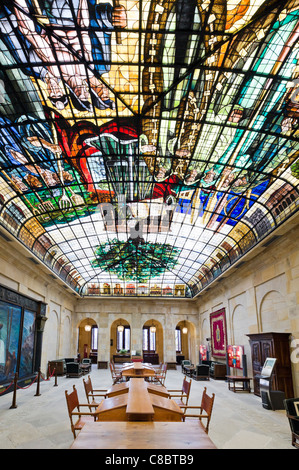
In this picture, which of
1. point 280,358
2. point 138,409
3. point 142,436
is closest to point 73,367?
point 280,358

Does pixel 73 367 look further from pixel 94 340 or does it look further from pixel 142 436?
pixel 142 436

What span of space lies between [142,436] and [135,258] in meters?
24.2

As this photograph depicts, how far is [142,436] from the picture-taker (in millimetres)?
4184

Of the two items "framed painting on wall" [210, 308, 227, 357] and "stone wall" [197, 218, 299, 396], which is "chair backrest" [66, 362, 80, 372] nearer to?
"framed painting on wall" [210, 308, 227, 357]

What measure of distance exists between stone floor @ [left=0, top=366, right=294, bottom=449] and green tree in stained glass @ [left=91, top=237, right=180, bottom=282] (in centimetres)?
1199

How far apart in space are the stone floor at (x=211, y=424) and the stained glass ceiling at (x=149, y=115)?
7045mm

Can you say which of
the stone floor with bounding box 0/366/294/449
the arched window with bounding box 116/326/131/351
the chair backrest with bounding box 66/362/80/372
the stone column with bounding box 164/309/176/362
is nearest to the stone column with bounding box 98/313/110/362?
the stone column with bounding box 164/309/176/362

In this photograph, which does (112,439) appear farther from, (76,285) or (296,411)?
(76,285)

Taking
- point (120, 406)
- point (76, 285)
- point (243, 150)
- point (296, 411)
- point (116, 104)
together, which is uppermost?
point (116, 104)

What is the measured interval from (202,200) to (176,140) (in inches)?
200

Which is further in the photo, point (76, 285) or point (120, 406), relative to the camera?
point (76, 285)

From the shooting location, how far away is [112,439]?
13.3 feet

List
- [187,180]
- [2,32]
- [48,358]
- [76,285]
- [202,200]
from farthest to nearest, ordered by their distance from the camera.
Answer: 1. [76,285]
2. [48,358]
3. [202,200]
4. [187,180]
5. [2,32]

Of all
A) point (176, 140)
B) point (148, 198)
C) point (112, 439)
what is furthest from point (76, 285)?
point (112, 439)
